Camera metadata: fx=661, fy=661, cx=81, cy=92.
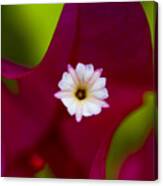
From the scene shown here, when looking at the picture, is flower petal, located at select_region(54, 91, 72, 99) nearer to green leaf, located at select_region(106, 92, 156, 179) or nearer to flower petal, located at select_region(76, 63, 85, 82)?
flower petal, located at select_region(76, 63, 85, 82)

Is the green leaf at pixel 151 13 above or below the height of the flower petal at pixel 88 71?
above

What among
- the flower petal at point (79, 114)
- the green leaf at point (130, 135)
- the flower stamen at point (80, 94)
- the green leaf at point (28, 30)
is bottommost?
the green leaf at point (130, 135)

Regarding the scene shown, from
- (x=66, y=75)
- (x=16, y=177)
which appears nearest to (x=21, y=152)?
(x=16, y=177)

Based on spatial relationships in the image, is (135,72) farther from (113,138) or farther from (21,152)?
(21,152)

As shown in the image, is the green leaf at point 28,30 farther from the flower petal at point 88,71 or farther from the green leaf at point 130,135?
the green leaf at point 130,135

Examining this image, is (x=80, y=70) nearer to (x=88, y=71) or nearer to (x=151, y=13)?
(x=88, y=71)

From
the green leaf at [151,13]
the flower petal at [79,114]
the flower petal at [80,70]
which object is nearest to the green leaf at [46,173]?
the flower petal at [79,114]
